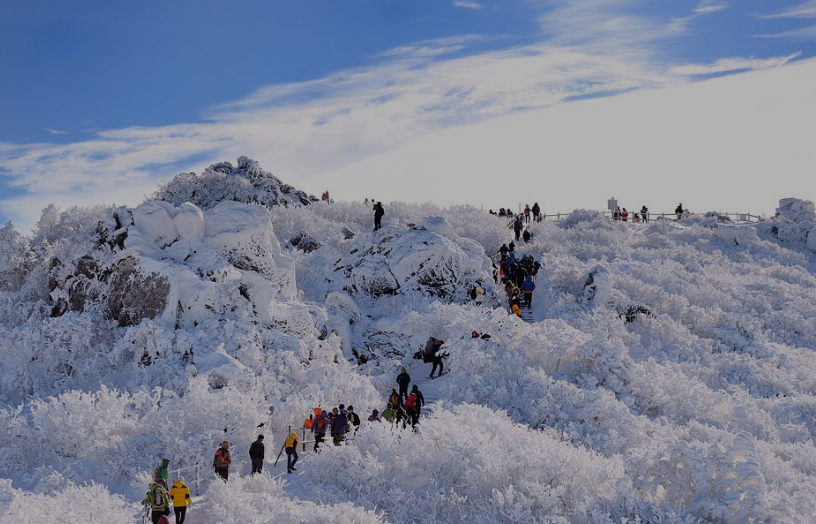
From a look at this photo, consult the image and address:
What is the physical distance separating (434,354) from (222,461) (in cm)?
995

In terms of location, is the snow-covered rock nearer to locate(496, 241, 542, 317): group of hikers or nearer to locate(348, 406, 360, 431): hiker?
locate(496, 241, 542, 317): group of hikers

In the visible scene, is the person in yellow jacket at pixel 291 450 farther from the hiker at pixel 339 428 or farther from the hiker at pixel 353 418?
the hiker at pixel 353 418

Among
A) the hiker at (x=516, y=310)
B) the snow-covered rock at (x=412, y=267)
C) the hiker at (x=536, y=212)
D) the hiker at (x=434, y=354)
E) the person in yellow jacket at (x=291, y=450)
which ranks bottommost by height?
the person in yellow jacket at (x=291, y=450)

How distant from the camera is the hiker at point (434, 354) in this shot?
2447cm

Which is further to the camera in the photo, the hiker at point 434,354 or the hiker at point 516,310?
the hiker at point 516,310

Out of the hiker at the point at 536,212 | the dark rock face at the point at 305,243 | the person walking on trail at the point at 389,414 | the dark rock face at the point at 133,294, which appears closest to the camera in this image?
the person walking on trail at the point at 389,414

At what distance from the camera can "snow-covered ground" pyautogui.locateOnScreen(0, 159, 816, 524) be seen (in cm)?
1492

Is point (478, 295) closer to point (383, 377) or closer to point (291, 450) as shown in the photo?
point (383, 377)

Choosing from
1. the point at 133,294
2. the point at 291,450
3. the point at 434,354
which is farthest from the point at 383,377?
the point at 133,294

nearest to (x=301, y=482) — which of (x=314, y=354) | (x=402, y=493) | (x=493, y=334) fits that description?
(x=402, y=493)

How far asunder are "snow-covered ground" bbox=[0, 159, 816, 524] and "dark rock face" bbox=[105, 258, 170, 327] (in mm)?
71

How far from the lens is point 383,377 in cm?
2328

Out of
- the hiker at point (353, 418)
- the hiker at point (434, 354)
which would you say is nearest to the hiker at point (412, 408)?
the hiker at point (353, 418)

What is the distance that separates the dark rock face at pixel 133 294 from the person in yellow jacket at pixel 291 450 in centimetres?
745
